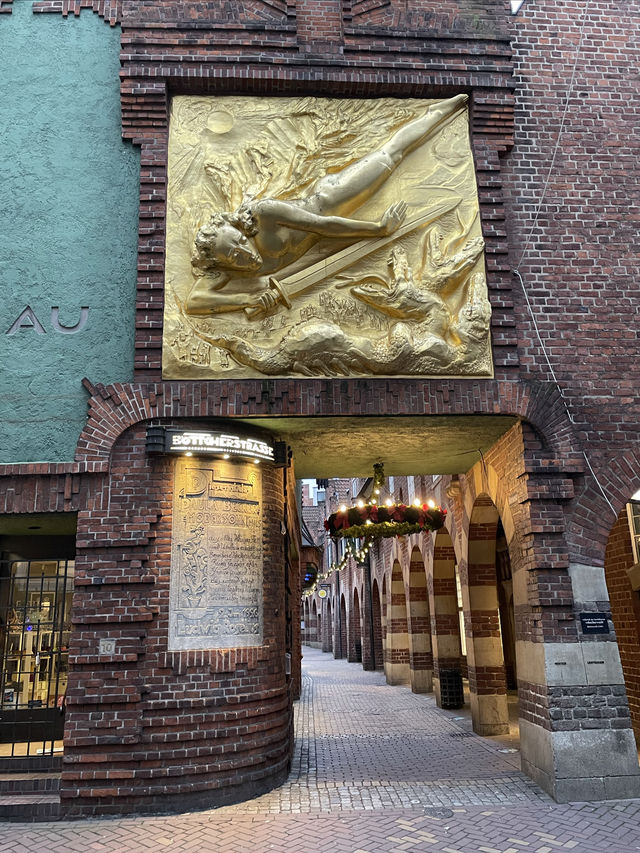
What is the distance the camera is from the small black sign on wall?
784 cm

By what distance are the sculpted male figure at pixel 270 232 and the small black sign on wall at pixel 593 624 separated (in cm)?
548

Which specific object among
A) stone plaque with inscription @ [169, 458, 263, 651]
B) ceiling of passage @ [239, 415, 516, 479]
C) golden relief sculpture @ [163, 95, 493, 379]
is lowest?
stone plaque with inscription @ [169, 458, 263, 651]

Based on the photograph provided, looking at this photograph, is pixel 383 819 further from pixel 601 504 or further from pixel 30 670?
pixel 30 670

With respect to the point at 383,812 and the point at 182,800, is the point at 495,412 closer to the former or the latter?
the point at 383,812

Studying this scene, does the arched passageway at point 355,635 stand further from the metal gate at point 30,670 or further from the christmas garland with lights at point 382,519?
the metal gate at point 30,670

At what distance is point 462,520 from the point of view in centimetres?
1287

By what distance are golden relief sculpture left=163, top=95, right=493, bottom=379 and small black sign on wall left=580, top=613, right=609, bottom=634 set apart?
10.8 feet

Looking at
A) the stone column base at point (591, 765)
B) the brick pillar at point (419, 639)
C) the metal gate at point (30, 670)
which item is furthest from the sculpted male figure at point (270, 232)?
the brick pillar at point (419, 639)

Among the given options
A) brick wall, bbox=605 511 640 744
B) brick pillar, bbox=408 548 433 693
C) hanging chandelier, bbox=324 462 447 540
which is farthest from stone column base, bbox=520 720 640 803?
brick pillar, bbox=408 548 433 693

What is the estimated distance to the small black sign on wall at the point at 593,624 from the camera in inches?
309

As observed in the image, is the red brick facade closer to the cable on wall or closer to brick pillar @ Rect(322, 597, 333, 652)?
the cable on wall

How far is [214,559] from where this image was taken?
7.96m

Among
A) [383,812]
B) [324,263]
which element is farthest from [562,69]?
[383,812]

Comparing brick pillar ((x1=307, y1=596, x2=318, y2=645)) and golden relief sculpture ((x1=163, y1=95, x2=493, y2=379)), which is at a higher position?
golden relief sculpture ((x1=163, y1=95, x2=493, y2=379))
